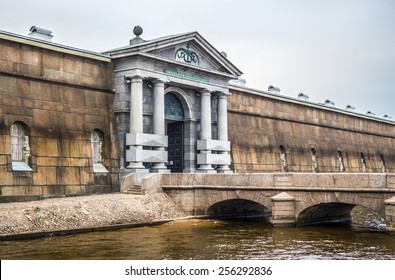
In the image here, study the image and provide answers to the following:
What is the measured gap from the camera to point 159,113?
32.1m

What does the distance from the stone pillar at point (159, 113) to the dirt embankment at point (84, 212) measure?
3.15m

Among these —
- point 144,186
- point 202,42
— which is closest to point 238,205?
point 144,186

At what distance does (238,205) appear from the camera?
30.9 meters

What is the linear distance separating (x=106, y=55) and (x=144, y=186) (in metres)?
8.24

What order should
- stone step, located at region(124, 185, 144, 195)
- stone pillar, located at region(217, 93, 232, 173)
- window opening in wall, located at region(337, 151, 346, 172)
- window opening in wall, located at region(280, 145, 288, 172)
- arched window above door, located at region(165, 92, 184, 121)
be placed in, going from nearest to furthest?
stone step, located at region(124, 185, 144, 195) < arched window above door, located at region(165, 92, 184, 121) < stone pillar, located at region(217, 93, 232, 173) < window opening in wall, located at region(280, 145, 288, 172) < window opening in wall, located at region(337, 151, 346, 172)

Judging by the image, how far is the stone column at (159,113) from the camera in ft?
105

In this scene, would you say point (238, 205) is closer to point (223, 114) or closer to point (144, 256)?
point (223, 114)

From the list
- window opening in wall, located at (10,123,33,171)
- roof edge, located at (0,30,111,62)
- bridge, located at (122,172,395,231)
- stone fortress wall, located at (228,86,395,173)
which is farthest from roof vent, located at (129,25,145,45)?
stone fortress wall, located at (228,86,395,173)

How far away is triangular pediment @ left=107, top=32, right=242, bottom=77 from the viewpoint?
31.6 metres

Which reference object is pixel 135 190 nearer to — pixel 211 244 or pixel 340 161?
pixel 211 244

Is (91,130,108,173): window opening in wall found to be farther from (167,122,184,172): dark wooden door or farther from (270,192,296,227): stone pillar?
(270,192,296,227): stone pillar

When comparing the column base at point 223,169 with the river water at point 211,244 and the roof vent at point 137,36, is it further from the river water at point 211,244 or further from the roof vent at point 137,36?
the river water at point 211,244

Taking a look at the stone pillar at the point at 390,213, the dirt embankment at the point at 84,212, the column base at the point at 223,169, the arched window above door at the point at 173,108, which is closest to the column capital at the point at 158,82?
the arched window above door at the point at 173,108

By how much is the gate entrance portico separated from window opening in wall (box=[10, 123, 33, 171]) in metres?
5.81
